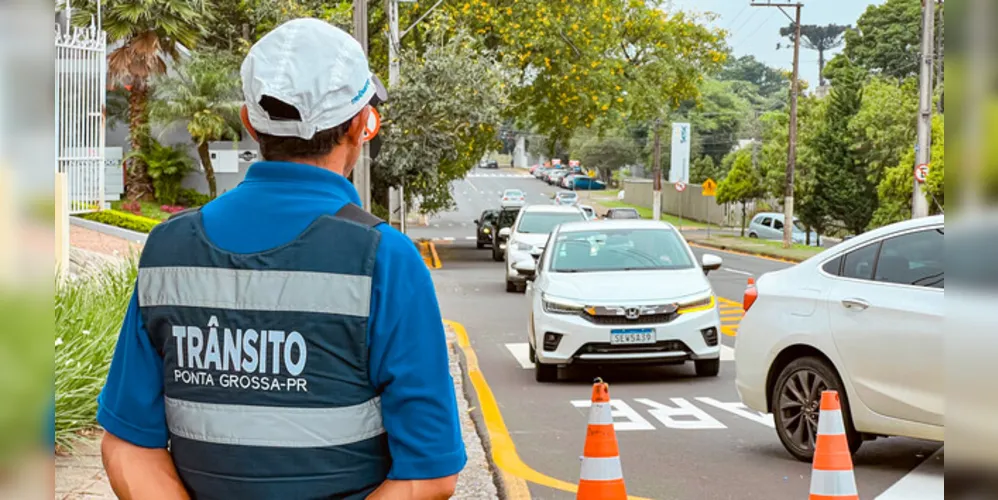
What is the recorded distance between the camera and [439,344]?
2.50 metres

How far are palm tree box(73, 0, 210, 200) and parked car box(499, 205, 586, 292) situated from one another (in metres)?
11.9

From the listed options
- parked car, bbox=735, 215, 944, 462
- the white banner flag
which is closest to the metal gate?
parked car, bbox=735, 215, 944, 462

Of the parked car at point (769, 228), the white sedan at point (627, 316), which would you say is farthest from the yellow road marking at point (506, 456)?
the parked car at point (769, 228)

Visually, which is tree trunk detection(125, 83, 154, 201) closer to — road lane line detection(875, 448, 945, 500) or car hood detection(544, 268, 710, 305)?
car hood detection(544, 268, 710, 305)

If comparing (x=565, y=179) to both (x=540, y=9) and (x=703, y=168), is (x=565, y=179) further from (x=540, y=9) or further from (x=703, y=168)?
(x=540, y=9)

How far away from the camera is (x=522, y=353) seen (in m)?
14.8

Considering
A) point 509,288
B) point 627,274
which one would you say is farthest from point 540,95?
point 627,274

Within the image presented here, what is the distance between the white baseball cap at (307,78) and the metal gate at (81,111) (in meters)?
14.1

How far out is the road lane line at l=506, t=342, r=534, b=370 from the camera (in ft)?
45.4

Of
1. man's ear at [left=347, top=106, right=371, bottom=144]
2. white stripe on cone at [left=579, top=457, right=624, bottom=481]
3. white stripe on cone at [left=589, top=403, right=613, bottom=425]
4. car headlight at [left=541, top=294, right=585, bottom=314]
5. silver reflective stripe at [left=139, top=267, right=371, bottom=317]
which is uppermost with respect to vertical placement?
man's ear at [left=347, top=106, right=371, bottom=144]

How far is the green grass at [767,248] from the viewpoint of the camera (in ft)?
134

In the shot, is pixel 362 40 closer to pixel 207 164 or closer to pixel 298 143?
pixel 298 143

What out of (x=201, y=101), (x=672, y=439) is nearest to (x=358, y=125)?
(x=672, y=439)

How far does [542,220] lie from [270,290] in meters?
24.4
